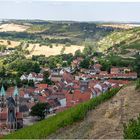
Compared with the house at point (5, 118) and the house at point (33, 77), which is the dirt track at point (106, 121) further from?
the house at point (33, 77)

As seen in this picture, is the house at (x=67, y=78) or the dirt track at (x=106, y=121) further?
the house at (x=67, y=78)

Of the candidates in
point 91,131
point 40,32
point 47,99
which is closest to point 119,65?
point 47,99

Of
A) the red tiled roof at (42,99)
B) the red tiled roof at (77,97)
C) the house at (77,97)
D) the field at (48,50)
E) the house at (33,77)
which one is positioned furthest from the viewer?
the field at (48,50)

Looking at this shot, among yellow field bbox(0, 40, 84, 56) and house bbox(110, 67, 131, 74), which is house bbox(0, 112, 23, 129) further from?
yellow field bbox(0, 40, 84, 56)

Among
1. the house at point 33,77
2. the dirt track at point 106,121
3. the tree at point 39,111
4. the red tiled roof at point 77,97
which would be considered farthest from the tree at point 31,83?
the dirt track at point 106,121

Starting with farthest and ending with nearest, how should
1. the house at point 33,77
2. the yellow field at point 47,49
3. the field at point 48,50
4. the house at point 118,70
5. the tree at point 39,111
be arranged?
the field at point 48,50, the yellow field at point 47,49, the house at point 118,70, the house at point 33,77, the tree at point 39,111

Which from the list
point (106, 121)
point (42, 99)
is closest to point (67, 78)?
point (42, 99)

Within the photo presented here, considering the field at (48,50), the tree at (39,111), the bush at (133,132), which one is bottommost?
the field at (48,50)
